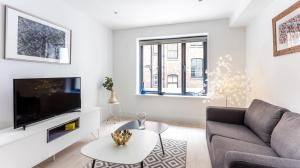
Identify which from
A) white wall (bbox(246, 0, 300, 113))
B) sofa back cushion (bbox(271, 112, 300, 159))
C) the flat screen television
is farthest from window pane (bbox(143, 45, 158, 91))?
sofa back cushion (bbox(271, 112, 300, 159))

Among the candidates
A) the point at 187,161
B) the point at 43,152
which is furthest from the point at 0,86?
the point at 187,161

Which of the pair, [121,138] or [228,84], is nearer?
[121,138]

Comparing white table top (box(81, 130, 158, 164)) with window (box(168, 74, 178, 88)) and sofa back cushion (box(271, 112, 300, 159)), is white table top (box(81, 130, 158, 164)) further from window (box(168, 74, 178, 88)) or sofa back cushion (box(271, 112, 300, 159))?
→ window (box(168, 74, 178, 88))

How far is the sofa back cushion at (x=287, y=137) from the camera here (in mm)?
1297

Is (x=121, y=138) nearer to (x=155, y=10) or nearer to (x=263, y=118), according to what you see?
(x=263, y=118)

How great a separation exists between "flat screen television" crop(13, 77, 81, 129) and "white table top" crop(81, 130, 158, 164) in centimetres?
87

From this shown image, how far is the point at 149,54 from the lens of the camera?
4.50 meters

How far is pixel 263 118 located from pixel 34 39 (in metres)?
3.18

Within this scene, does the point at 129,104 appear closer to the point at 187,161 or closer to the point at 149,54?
the point at 149,54

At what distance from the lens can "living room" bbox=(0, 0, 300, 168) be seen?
176cm

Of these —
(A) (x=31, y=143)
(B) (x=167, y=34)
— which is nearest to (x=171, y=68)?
(B) (x=167, y=34)

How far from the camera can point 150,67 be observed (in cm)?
450

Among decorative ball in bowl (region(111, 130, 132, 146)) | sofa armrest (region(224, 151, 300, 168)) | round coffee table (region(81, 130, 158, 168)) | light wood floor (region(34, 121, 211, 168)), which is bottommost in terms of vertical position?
light wood floor (region(34, 121, 211, 168))

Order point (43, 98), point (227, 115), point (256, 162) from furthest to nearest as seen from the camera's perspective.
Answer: point (227, 115), point (43, 98), point (256, 162)
